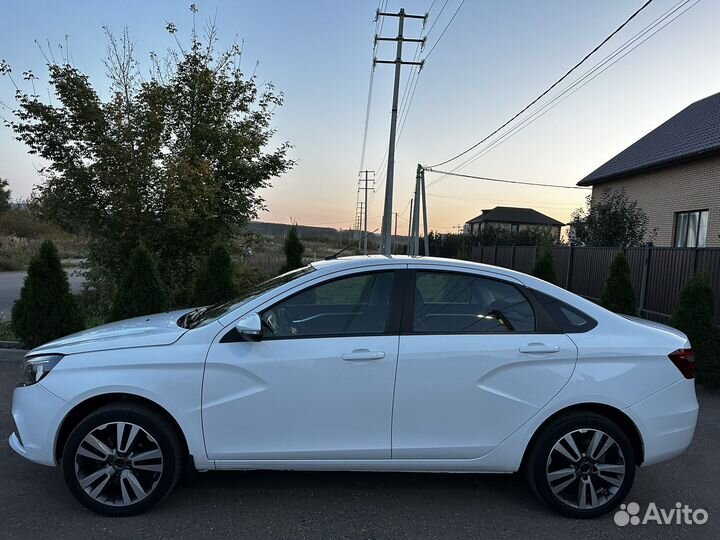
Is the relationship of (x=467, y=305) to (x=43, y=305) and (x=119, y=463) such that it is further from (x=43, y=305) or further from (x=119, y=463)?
(x=43, y=305)

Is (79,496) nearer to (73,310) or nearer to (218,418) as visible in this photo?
(218,418)

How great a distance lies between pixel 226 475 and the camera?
136 inches

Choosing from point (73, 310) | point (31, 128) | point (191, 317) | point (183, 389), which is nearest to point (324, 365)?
point (183, 389)

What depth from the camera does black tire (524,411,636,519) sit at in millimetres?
3012

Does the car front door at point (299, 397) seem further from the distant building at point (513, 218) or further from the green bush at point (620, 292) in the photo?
the distant building at point (513, 218)

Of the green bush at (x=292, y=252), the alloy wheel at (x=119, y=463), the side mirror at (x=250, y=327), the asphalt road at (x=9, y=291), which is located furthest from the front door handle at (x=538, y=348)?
the asphalt road at (x=9, y=291)

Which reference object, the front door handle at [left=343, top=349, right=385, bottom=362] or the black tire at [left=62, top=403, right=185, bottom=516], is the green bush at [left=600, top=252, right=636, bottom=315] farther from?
the black tire at [left=62, top=403, right=185, bottom=516]

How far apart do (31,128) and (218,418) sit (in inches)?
338

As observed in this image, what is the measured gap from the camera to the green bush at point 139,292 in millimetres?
6914

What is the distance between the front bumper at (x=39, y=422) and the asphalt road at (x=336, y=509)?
0.38m

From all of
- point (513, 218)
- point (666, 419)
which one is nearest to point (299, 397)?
point (666, 419)

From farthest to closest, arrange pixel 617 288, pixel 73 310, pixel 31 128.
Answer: pixel 31 128
pixel 617 288
pixel 73 310

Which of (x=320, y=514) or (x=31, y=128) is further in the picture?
(x=31, y=128)

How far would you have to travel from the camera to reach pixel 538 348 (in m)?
3.02
